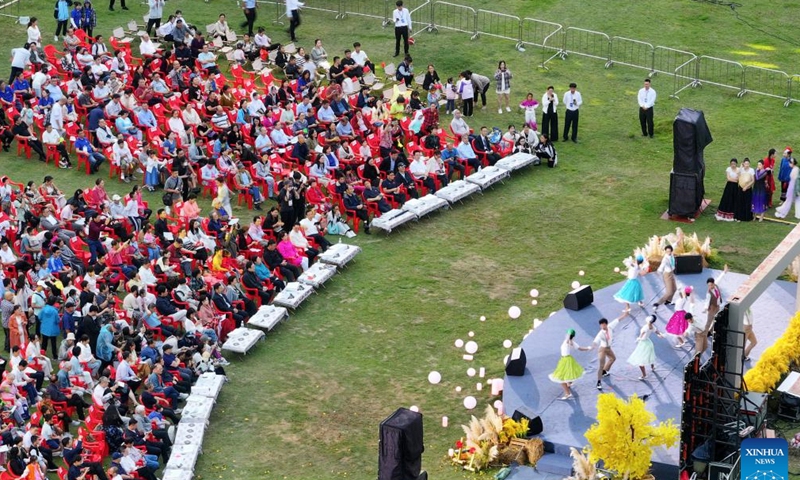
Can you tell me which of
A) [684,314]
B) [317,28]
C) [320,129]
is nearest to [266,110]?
[320,129]

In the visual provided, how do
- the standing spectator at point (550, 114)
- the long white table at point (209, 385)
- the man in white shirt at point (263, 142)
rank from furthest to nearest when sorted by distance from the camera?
the standing spectator at point (550, 114), the man in white shirt at point (263, 142), the long white table at point (209, 385)

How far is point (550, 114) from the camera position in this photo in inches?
1567

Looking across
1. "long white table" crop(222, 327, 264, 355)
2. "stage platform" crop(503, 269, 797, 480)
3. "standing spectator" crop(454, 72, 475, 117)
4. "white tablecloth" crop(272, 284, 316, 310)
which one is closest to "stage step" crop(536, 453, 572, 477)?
"stage platform" crop(503, 269, 797, 480)

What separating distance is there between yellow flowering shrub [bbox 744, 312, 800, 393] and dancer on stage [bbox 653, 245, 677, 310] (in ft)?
7.87

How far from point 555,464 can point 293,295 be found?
771 centimetres

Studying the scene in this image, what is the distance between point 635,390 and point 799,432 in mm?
3098

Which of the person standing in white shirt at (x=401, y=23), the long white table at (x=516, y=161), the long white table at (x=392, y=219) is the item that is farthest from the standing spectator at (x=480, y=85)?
the long white table at (x=392, y=219)

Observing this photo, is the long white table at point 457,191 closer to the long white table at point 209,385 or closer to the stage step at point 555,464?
the long white table at point 209,385

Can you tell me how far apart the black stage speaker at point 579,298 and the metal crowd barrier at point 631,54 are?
13.3 meters

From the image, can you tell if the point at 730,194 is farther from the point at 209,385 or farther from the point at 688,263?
the point at 209,385

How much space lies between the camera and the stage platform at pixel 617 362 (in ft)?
90.9

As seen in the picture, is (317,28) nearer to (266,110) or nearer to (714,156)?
(266,110)

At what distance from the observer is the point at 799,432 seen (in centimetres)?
2839

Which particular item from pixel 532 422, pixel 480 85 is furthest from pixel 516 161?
pixel 532 422
